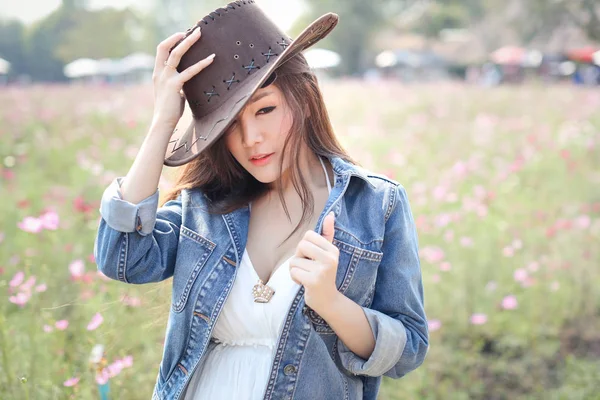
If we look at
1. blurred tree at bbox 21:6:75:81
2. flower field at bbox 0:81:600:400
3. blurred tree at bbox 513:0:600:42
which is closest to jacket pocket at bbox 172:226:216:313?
flower field at bbox 0:81:600:400

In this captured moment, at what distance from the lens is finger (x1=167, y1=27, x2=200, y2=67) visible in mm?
1372

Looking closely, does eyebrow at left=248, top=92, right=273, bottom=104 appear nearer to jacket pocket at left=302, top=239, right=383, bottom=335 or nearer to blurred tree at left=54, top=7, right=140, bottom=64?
jacket pocket at left=302, top=239, right=383, bottom=335

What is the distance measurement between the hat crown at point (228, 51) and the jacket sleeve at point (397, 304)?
1.43 feet

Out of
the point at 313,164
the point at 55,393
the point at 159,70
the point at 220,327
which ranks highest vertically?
the point at 159,70

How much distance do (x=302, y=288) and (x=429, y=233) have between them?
2.49 metres

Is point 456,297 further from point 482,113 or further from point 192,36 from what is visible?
point 482,113

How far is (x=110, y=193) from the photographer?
140 centimetres

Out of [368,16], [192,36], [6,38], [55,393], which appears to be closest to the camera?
[192,36]

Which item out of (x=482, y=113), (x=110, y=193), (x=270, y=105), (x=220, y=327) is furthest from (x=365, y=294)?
(x=482, y=113)

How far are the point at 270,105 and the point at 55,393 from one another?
3.33ft

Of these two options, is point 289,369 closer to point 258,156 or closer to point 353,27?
point 258,156

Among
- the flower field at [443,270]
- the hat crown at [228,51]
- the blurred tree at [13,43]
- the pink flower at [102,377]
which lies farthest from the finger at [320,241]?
the blurred tree at [13,43]

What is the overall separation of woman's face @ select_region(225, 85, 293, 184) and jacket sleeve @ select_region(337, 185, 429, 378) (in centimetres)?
29

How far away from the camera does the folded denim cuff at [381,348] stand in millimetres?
1318
